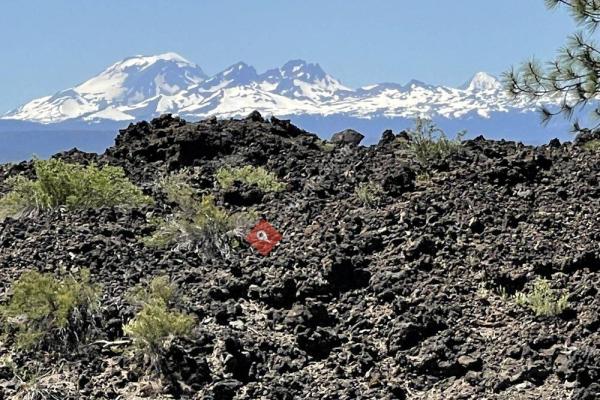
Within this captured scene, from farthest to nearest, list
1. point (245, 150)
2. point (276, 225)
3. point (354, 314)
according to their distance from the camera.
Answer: point (245, 150)
point (276, 225)
point (354, 314)

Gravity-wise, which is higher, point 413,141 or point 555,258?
point 413,141

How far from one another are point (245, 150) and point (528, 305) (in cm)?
675

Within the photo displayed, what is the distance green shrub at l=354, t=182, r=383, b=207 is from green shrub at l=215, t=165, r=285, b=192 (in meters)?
1.21

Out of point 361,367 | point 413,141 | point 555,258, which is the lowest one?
point 361,367

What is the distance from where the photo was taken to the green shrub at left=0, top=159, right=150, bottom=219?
10.4 metres

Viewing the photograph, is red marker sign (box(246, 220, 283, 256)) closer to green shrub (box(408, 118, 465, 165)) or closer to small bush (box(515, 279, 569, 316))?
green shrub (box(408, 118, 465, 165))

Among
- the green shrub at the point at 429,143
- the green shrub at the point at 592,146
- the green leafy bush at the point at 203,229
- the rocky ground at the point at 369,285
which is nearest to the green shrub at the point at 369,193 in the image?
the rocky ground at the point at 369,285

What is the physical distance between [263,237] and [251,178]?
216cm

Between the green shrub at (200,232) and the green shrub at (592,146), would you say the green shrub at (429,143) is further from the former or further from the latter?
the green shrub at (200,232)

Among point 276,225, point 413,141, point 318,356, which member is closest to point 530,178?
point 413,141

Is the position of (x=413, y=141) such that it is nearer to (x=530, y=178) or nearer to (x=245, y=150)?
(x=530, y=178)

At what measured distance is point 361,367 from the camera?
21.5 feet

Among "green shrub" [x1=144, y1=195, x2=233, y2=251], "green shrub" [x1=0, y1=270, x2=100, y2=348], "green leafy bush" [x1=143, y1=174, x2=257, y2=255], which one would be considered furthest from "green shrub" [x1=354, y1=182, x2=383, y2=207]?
"green shrub" [x1=0, y1=270, x2=100, y2=348]

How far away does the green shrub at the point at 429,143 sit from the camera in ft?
35.1
